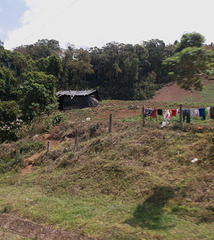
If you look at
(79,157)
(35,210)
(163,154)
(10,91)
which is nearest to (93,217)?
(35,210)

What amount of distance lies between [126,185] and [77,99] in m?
23.6

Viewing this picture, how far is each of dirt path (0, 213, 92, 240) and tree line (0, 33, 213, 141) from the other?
1375 cm

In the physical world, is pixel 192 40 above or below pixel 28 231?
above

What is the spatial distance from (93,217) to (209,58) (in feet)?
19.6

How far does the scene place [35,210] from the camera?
7793 millimetres

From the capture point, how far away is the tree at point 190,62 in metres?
6.91

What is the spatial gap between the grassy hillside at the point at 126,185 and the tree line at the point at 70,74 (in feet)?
32.3

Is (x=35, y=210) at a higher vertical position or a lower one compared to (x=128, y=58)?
lower

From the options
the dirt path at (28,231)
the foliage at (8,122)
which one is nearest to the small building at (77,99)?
the foliage at (8,122)

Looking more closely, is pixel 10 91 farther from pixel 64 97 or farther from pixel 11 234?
pixel 11 234

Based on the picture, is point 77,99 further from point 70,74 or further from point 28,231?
point 28,231

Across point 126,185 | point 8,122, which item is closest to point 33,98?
point 8,122

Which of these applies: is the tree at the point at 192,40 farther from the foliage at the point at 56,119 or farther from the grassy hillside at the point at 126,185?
the foliage at the point at 56,119

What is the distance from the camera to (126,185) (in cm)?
824
